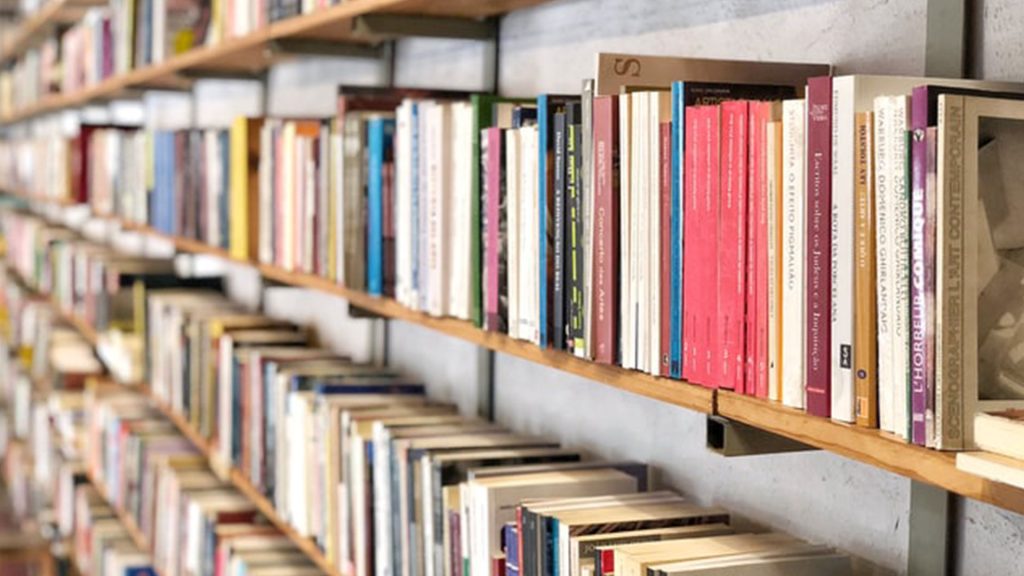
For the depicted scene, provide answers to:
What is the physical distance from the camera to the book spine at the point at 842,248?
1015 millimetres

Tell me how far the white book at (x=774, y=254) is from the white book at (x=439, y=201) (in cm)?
68

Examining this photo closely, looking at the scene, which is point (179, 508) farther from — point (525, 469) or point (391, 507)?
point (525, 469)

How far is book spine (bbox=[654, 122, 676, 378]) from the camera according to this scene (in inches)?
48.1

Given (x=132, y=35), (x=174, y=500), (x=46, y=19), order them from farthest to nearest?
(x=46, y=19), (x=132, y=35), (x=174, y=500)

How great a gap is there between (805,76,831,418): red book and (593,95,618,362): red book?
267mm

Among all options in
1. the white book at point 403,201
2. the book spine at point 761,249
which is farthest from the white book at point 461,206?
the book spine at point 761,249

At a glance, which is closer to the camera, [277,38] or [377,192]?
[377,192]

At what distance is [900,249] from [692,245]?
25 cm

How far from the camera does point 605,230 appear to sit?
51.4 inches

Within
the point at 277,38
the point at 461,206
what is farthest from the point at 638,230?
the point at 277,38

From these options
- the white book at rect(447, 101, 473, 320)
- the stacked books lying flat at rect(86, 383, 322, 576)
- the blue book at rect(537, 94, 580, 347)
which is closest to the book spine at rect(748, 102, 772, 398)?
the blue book at rect(537, 94, 580, 347)

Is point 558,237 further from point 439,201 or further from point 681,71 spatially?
point 439,201

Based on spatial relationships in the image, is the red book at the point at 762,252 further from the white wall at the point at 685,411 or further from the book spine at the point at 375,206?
the book spine at the point at 375,206

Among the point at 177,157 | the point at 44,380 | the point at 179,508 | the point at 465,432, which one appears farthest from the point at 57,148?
the point at 465,432
